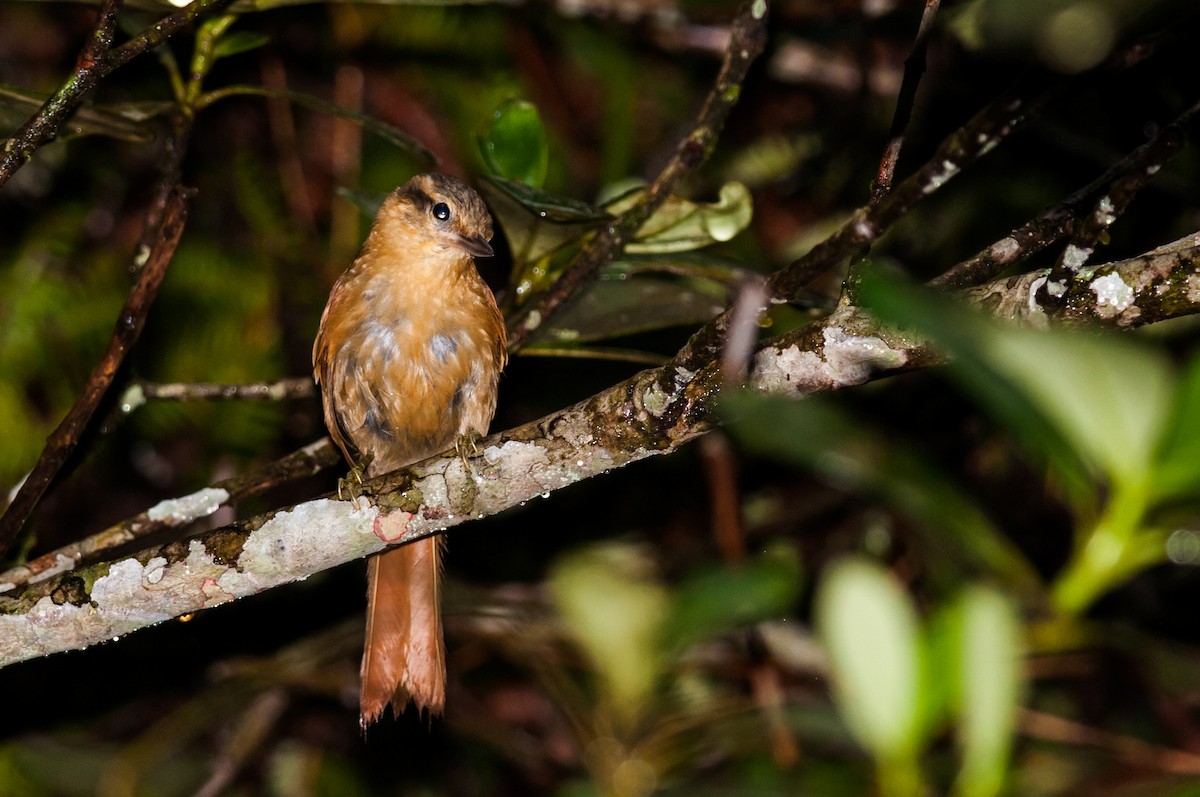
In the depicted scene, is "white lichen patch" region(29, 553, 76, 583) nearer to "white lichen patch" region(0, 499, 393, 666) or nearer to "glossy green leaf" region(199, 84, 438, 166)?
"white lichen patch" region(0, 499, 393, 666)

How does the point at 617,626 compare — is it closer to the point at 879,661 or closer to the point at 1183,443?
the point at 879,661

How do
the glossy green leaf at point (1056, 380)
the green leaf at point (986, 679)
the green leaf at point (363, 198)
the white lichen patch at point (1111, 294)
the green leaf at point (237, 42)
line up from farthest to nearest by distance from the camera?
1. the green leaf at point (363, 198)
2. the green leaf at point (237, 42)
3. the white lichen patch at point (1111, 294)
4. the green leaf at point (986, 679)
5. the glossy green leaf at point (1056, 380)

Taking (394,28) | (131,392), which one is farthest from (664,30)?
(131,392)

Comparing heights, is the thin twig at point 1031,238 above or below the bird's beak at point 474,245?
below

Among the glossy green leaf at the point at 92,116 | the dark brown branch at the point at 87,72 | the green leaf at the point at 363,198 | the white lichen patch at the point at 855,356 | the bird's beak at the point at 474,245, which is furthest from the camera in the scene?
the bird's beak at the point at 474,245

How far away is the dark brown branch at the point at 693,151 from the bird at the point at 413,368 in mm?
447

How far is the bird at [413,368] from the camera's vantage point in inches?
112

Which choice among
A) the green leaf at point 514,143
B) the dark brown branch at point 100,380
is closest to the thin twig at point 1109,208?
the green leaf at point 514,143

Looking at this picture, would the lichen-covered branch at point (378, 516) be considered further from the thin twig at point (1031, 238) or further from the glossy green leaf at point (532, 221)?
the glossy green leaf at point (532, 221)

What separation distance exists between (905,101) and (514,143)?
3.07 feet

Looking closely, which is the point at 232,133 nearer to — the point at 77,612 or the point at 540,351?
the point at 540,351

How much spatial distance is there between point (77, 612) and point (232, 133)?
2508 mm

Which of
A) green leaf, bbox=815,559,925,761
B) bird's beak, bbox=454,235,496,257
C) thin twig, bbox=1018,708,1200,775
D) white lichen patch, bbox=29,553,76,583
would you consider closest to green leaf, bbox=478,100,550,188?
bird's beak, bbox=454,235,496,257

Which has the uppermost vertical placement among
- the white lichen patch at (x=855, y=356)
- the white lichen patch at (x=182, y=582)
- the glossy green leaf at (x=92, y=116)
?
the glossy green leaf at (x=92, y=116)
